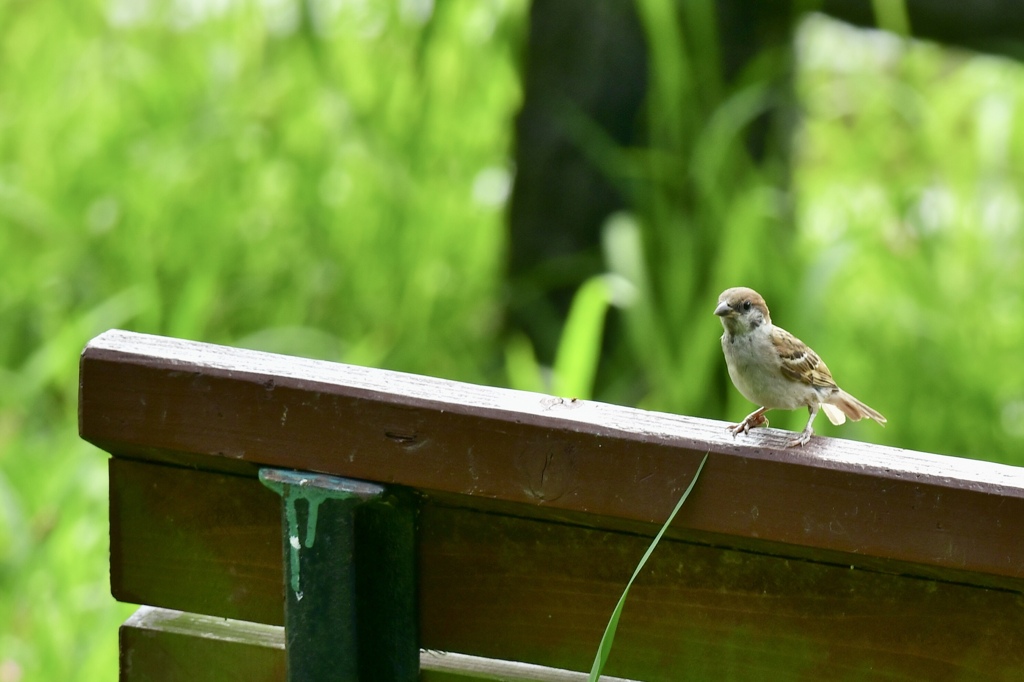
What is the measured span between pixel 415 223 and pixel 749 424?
1941mm

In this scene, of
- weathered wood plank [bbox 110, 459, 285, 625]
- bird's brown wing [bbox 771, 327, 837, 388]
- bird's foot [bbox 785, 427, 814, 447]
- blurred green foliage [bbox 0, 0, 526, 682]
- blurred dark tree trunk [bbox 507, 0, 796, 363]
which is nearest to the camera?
bird's foot [bbox 785, 427, 814, 447]

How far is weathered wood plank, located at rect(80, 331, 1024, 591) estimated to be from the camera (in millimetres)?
1074

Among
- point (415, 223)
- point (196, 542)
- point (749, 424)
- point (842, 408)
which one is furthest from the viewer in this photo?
point (415, 223)

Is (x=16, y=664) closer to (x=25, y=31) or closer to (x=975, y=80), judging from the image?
(x=25, y=31)

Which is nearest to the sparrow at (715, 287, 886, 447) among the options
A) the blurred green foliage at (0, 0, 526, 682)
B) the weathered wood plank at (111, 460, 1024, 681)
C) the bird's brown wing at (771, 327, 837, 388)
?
the bird's brown wing at (771, 327, 837, 388)

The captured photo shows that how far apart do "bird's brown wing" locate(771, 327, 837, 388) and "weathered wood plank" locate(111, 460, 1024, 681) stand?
0.60 meters

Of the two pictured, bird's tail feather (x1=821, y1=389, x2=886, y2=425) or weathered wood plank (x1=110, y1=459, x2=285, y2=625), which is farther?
bird's tail feather (x1=821, y1=389, x2=886, y2=425)

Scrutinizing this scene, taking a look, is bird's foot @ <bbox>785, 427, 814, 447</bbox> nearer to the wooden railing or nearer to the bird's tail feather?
the wooden railing

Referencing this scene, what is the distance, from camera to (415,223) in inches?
132

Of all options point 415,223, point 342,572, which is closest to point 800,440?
point 342,572

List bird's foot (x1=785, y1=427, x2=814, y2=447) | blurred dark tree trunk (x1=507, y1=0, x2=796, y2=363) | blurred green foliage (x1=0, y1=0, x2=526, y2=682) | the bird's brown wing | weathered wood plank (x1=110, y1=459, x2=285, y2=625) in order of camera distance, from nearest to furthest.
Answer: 1. bird's foot (x1=785, y1=427, x2=814, y2=447)
2. weathered wood plank (x1=110, y1=459, x2=285, y2=625)
3. the bird's brown wing
4. blurred green foliage (x1=0, y1=0, x2=526, y2=682)
5. blurred dark tree trunk (x1=507, y1=0, x2=796, y2=363)

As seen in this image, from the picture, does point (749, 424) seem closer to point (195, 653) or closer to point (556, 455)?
point (556, 455)

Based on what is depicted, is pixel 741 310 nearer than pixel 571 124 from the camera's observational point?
Yes

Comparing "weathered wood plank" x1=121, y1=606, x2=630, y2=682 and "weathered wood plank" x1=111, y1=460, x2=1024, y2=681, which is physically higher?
"weathered wood plank" x1=111, y1=460, x2=1024, y2=681
